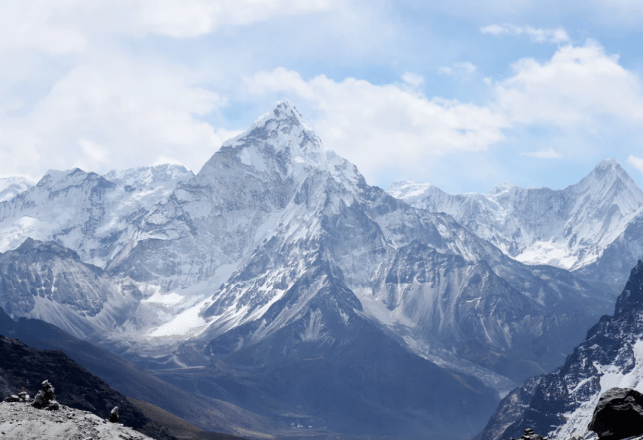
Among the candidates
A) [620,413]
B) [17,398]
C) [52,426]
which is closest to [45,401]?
[17,398]

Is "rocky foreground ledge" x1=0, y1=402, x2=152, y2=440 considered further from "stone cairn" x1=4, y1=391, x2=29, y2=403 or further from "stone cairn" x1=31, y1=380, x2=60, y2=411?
"stone cairn" x1=4, y1=391, x2=29, y2=403

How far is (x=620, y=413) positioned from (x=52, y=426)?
46.4 m

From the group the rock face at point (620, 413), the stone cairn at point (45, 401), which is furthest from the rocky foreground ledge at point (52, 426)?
the rock face at point (620, 413)

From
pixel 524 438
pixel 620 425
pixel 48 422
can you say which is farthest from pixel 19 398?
pixel 620 425

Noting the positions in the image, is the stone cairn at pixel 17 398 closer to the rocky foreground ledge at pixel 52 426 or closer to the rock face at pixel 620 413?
the rocky foreground ledge at pixel 52 426

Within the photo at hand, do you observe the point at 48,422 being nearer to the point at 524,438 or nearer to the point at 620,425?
the point at 524,438

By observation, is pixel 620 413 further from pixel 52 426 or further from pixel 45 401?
pixel 45 401

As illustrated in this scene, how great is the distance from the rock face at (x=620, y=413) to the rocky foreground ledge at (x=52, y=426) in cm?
4145

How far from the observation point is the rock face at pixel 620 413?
57.7m

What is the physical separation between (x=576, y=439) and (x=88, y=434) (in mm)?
40619

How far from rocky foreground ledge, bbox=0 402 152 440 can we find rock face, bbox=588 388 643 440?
41445 millimetres

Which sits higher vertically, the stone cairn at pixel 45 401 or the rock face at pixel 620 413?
the rock face at pixel 620 413

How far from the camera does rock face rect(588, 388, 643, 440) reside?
5769 cm

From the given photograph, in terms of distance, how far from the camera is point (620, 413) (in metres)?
57.8
